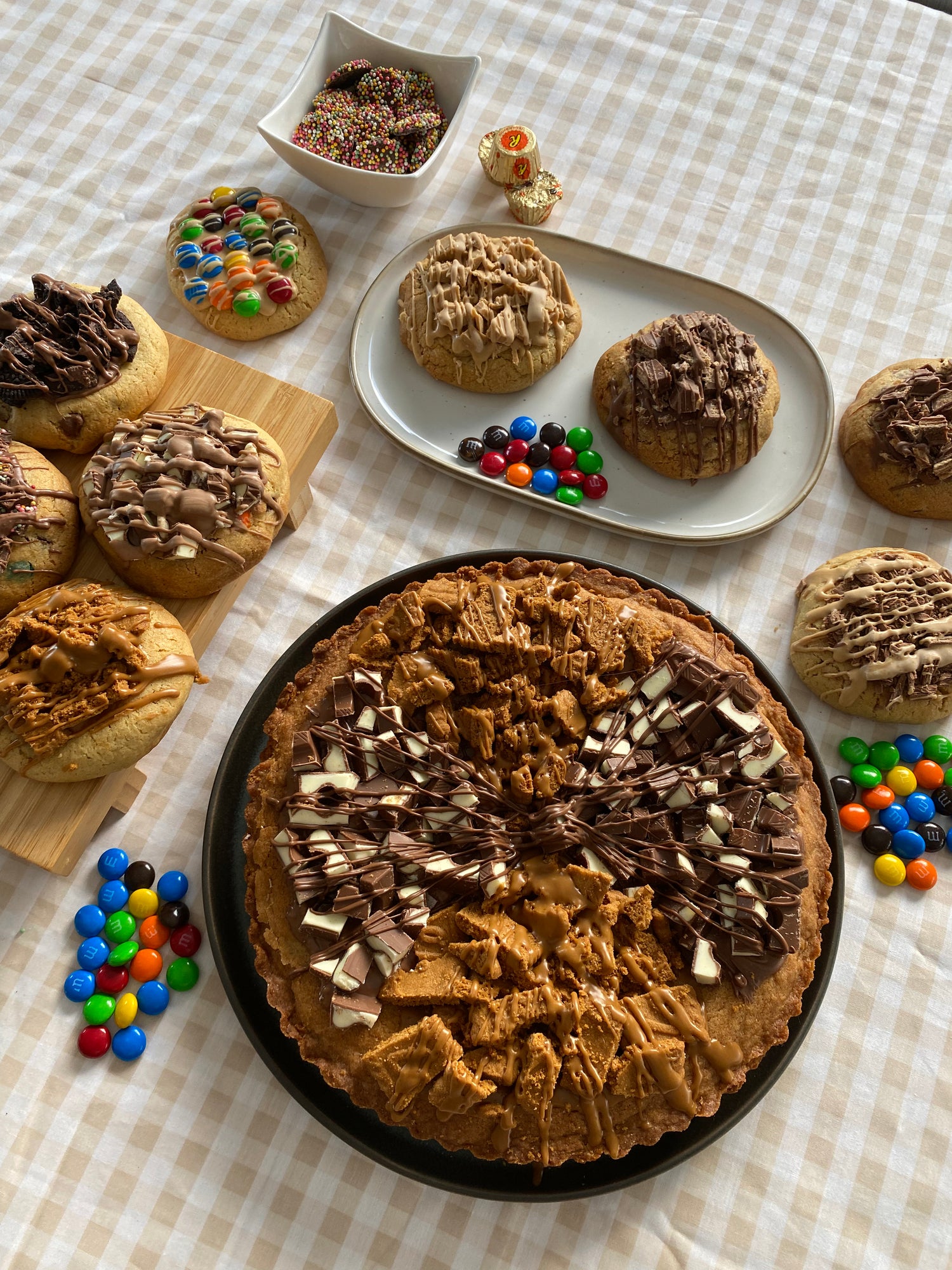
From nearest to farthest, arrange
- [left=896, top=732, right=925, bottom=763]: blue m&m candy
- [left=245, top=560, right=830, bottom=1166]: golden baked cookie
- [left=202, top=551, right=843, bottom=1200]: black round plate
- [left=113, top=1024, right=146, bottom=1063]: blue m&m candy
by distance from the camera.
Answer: [left=245, top=560, right=830, bottom=1166]: golden baked cookie < [left=202, top=551, right=843, bottom=1200]: black round plate < [left=113, top=1024, right=146, bottom=1063]: blue m&m candy < [left=896, top=732, right=925, bottom=763]: blue m&m candy

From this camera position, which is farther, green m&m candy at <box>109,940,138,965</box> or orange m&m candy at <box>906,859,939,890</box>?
orange m&m candy at <box>906,859,939,890</box>

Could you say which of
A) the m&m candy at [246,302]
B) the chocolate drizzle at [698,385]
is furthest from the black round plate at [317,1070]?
the m&m candy at [246,302]

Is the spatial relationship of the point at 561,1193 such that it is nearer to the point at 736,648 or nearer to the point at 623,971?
the point at 623,971

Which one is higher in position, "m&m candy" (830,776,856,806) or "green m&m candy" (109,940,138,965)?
"m&m candy" (830,776,856,806)

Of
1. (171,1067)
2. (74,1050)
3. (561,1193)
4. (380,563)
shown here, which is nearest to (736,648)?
(380,563)

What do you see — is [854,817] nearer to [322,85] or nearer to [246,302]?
[246,302]

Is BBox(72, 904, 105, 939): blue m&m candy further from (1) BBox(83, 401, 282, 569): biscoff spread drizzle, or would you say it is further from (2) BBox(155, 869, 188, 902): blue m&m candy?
(1) BBox(83, 401, 282, 569): biscoff spread drizzle

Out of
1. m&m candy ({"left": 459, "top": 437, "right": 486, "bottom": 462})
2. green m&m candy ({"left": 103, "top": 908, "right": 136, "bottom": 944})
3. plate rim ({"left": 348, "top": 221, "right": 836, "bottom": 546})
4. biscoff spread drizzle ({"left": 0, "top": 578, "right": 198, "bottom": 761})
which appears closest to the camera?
biscoff spread drizzle ({"left": 0, "top": 578, "right": 198, "bottom": 761})

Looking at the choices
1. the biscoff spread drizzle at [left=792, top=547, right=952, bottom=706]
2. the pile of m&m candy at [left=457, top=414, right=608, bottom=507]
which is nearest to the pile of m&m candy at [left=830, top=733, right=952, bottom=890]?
the biscoff spread drizzle at [left=792, top=547, right=952, bottom=706]
